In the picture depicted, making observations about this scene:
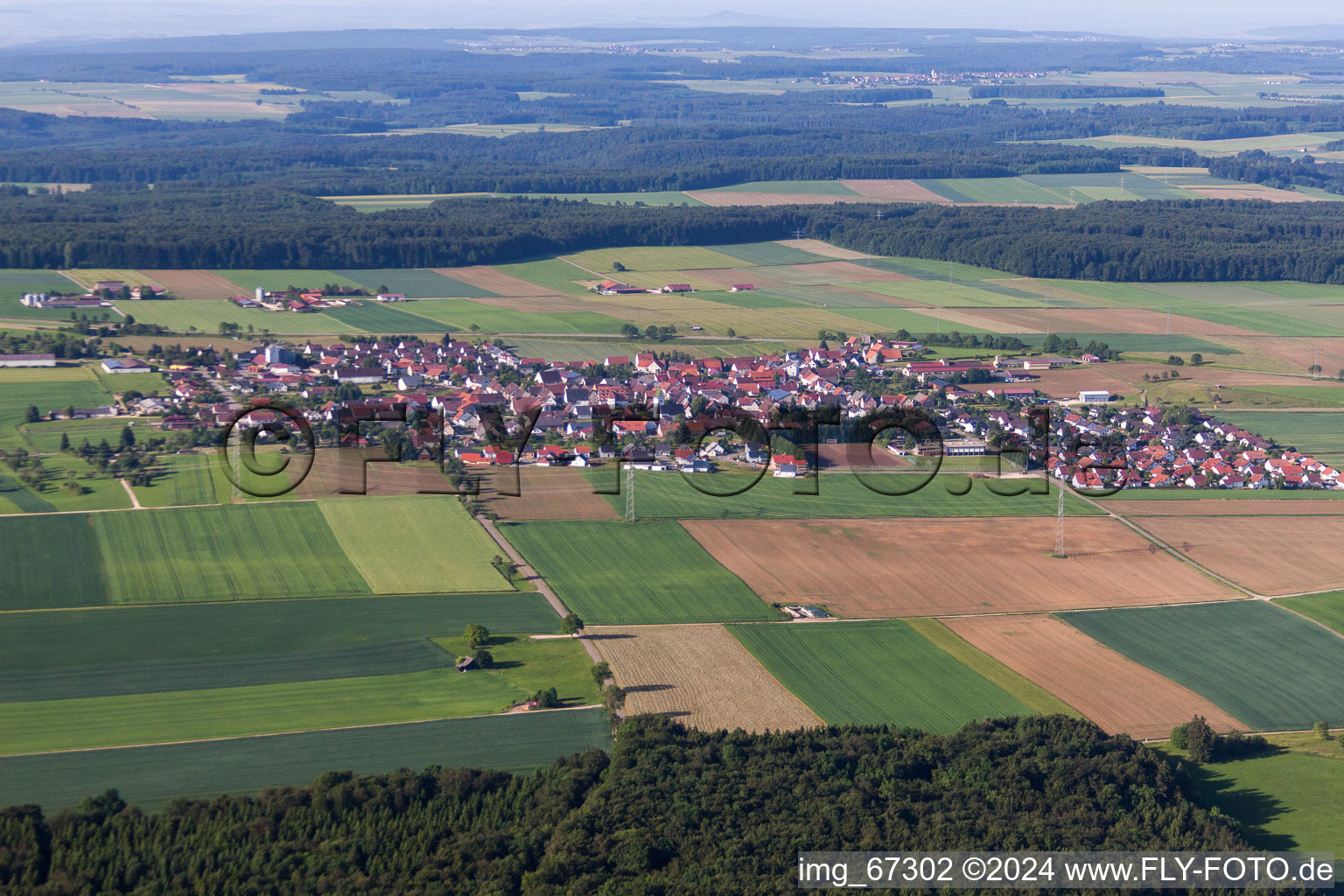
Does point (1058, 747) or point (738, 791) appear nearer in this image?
point (738, 791)

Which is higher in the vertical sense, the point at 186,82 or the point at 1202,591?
the point at 186,82

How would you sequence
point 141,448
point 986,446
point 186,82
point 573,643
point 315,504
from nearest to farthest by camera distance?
point 573,643
point 315,504
point 141,448
point 986,446
point 186,82

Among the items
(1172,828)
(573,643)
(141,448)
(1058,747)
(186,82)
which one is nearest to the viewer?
(1172,828)

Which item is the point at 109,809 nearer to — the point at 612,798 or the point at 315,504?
the point at 612,798

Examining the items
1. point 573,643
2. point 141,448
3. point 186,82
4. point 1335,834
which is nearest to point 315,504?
point 141,448

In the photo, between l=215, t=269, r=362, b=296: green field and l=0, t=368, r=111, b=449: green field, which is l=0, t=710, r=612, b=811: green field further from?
l=215, t=269, r=362, b=296: green field

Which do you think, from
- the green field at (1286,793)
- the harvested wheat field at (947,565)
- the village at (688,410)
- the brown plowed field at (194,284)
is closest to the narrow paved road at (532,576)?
the village at (688,410)
